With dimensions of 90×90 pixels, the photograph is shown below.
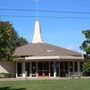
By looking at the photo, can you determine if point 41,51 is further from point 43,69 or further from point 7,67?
point 7,67

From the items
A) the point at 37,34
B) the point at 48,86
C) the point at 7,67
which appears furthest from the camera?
the point at 37,34

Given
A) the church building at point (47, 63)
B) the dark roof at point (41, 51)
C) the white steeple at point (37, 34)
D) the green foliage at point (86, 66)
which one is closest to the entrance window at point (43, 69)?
the church building at point (47, 63)

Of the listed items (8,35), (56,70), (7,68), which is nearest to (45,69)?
(56,70)

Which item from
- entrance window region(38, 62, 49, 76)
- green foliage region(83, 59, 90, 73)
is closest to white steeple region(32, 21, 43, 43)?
entrance window region(38, 62, 49, 76)

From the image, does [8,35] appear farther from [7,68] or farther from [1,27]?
[7,68]

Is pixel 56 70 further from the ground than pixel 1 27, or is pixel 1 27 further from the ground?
pixel 1 27

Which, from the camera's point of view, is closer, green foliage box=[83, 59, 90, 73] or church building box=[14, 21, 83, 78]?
green foliage box=[83, 59, 90, 73]

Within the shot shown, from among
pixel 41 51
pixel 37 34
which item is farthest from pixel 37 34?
pixel 41 51

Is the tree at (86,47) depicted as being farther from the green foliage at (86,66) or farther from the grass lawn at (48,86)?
the grass lawn at (48,86)

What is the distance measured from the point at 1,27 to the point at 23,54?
2744 cm

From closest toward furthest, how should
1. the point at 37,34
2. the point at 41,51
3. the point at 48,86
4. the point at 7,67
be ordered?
1. the point at 48,86
2. the point at 7,67
3. the point at 41,51
4. the point at 37,34

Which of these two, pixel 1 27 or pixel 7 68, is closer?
pixel 1 27

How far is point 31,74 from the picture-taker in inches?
2153

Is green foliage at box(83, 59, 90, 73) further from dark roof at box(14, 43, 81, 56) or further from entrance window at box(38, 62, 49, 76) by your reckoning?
entrance window at box(38, 62, 49, 76)
